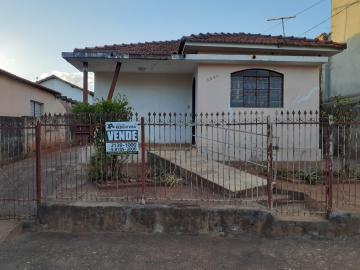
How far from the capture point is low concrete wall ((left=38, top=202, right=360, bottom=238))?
574 centimetres

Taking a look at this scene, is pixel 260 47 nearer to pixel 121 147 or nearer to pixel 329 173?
pixel 329 173

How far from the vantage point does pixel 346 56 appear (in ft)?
47.2

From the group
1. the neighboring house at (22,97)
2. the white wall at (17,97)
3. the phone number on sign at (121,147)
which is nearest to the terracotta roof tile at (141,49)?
the neighboring house at (22,97)

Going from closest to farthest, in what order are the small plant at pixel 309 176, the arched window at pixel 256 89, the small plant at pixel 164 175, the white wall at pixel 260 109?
1. the small plant at pixel 164 175
2. the small plant at pixel 309 176
3. the white wall at pixel 260 109
4. the arched window at pixel 256 89

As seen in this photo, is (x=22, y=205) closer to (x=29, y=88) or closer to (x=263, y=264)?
(x=263, y=264)

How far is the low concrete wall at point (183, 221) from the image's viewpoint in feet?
18.8

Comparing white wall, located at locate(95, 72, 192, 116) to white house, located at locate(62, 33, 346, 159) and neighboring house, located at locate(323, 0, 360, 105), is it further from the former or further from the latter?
neighboring house, located at locate(323, 0, 360, 105)

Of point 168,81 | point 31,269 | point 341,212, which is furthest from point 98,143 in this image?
point 168,81

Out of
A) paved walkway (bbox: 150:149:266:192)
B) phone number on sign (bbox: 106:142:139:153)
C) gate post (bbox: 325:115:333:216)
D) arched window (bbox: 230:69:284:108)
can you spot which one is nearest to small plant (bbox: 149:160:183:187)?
paved walkway (bbox: 150:149:266:192)

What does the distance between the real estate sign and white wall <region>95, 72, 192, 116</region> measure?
21.0 ft

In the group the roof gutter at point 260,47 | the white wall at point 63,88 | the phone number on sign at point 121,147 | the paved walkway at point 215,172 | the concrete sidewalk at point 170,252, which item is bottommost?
the concrete sidewalk at point 170,252

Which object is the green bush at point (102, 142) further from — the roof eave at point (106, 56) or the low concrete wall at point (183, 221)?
the roof eave at point (106, 56)

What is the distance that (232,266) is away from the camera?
4.66m

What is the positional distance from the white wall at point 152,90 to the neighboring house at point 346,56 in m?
5.84
